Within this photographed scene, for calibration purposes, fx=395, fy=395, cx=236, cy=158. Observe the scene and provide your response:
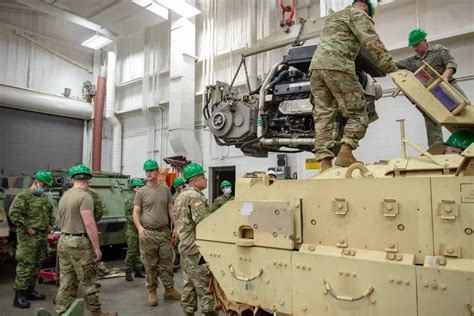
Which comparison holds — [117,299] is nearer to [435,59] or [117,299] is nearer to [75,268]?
[75,268]

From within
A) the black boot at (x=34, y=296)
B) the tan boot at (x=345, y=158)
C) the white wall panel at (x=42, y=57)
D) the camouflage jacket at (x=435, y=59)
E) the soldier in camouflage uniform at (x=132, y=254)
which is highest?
the white wall panel at (x=42, y=57)

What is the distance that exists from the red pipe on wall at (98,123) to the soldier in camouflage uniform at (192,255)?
8.62 metres

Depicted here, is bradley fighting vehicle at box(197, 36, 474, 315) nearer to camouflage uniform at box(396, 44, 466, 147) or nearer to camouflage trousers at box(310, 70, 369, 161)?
camouflage trousers at box(310, 70, 369, 161)

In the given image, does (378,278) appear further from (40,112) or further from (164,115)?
(40,112)

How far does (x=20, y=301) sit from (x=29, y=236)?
87cm

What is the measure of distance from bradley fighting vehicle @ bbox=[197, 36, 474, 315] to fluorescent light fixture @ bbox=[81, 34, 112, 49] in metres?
10.7

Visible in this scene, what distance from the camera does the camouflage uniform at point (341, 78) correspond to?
3.39 m

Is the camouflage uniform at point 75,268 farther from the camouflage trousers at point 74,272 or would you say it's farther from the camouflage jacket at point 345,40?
the camouflage jacket at point 345,40

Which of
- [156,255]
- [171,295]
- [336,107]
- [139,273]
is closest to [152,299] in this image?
[171,295]

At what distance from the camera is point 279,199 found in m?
2.98

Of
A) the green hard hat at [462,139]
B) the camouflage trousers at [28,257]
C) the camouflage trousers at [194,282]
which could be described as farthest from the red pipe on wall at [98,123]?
the green hard hat at [462,139]

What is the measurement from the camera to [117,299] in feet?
18.3

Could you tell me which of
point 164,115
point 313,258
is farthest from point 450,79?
point 164,115

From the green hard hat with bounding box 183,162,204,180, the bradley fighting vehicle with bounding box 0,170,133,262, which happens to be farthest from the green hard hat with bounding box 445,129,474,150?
the bradley fighting vehicle with bounding box 0,170,133,262
